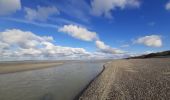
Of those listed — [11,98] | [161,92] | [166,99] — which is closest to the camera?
[166,99]

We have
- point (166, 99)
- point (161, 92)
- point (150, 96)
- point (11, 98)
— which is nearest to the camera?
point (166, 99)

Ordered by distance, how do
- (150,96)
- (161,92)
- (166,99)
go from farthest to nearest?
1. (161,92)
2. (150,96)
3. (166,99)

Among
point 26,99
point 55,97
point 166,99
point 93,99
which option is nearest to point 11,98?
point 26,99

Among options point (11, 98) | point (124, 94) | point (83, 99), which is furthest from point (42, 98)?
point (124, 94)

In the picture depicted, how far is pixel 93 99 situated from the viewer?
484 inches

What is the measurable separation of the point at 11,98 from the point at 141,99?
9.40 meters

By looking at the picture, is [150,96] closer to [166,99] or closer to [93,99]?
[166,99]

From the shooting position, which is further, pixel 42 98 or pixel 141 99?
pixel 42 98

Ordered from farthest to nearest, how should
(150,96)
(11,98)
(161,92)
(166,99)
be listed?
(11,98) → (161,92) → (150,96) → (166,99)

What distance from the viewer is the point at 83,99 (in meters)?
12.8

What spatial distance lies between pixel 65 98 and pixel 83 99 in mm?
1785

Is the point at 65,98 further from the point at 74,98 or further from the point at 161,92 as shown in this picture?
the point at 161,92

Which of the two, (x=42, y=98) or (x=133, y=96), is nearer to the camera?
(x=133, y=96)

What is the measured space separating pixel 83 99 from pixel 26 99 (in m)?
4.27
